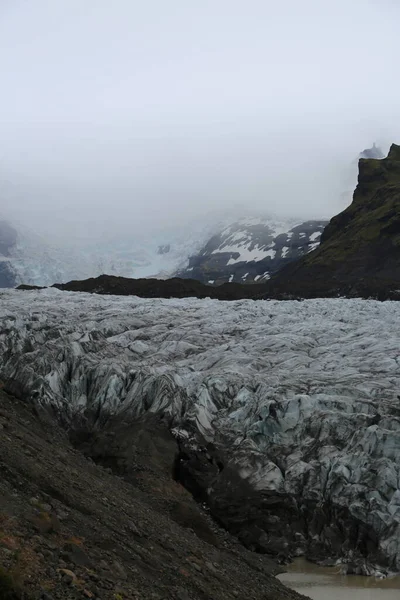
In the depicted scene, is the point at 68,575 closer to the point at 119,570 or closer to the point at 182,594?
the point at 119,570

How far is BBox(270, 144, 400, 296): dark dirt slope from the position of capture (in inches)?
2530

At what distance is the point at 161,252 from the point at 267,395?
160 meters

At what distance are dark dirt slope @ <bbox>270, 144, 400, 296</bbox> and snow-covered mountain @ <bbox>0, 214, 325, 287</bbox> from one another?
40570 millimetres

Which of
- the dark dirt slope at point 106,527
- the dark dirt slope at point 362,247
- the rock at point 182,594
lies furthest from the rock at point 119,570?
the dark dirt slope at point 362,247

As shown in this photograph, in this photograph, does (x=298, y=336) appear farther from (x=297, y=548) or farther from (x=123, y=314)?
(x=297, y=548)

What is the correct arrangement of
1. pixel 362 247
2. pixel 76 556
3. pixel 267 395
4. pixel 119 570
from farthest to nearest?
pixel 362 247
pixel 267 395
pixel 119 570
pixel 76 556

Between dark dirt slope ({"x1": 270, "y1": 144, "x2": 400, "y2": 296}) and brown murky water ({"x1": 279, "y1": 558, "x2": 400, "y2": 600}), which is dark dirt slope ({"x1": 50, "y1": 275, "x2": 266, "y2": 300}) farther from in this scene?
brown murky water ({"x1": 279, "y1": 558, "x2": 400, "y2": 600})

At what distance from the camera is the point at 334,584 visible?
14.2 meters

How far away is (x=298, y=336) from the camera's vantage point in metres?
28.5

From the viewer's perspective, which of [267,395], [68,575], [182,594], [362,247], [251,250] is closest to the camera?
[68,575]

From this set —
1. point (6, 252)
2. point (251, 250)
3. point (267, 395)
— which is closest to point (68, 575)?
point (267, 395)

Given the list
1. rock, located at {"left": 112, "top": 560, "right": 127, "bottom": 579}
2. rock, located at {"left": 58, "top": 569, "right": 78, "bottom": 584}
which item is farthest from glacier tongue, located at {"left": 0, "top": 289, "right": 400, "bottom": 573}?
rock, located at {"left": 58, "top": 569, "right": 78, "bottom": 584}

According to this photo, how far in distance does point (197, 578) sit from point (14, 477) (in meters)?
4.30

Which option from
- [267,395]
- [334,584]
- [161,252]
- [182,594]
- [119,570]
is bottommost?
[334,584]
